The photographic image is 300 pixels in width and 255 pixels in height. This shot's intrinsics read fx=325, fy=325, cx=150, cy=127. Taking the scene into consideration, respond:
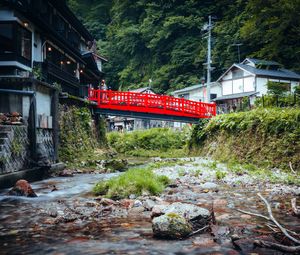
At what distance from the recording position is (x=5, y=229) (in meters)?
6.89

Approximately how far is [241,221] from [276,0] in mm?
18112

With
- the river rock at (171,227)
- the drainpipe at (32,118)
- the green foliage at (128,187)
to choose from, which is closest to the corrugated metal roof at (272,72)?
the drainpipe at (32,118)

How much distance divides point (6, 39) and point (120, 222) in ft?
56.7

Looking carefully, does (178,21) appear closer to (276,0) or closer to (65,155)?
(276,0)

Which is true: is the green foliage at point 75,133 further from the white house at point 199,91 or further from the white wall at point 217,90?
the white wall at point 217,90

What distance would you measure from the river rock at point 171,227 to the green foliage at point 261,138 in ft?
32.5

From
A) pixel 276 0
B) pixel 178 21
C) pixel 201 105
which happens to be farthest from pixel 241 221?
pixel 178 21

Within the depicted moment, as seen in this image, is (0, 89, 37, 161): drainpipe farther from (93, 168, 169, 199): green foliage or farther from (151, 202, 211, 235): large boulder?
(151, 202, 211, 235): large boulder

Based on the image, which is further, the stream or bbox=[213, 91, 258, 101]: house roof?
bbox=[213, 91, 258, 101]: house roof

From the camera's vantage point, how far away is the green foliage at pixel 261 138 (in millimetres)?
15250

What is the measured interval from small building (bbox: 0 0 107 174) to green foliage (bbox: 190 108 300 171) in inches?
410

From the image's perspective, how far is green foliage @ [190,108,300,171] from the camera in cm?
1525

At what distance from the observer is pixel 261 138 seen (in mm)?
17359

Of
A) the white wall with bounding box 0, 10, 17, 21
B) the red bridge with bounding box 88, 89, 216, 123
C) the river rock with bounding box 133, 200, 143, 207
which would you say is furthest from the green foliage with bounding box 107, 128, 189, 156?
the river rock with bounding box 133, 200, 143, 207
